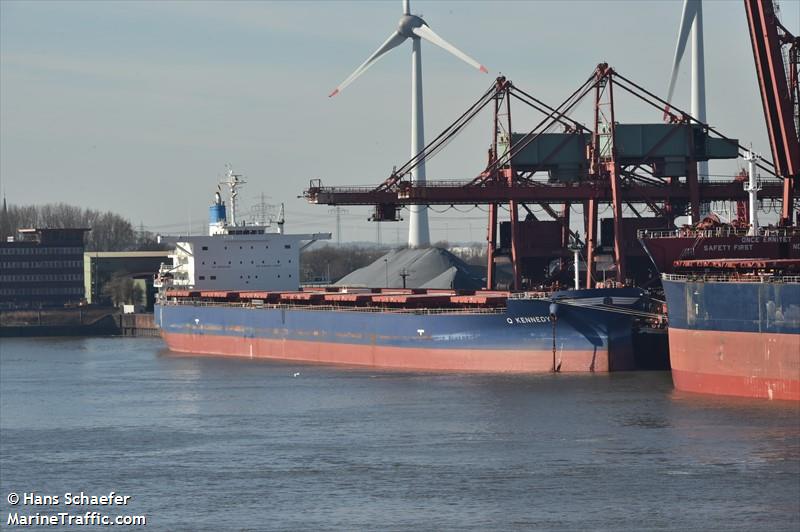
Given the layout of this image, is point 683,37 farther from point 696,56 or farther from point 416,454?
point 416,454

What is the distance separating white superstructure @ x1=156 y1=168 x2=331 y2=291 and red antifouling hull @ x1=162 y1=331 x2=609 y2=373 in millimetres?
4953

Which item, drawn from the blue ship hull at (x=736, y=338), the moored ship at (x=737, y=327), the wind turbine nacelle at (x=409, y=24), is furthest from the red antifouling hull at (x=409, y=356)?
the wind turbine nacelle at (x=409, y=24)

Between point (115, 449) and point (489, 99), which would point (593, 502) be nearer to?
point (115, 449)

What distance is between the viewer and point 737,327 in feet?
119

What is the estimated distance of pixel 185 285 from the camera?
6531 cm

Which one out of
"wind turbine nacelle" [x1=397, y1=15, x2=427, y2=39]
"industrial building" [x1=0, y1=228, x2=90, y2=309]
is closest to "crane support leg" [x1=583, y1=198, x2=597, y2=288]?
"wind turbine nacelle" [x1=397, y1=15, x2=427, y2=39]

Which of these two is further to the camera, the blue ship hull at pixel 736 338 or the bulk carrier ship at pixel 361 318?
the bulk carrier ship at pixel 361 318

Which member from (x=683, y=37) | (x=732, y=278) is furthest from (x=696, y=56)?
(x=732, y=278)

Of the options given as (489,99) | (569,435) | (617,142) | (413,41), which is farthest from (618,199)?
(413,41)

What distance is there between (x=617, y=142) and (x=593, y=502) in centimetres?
2610

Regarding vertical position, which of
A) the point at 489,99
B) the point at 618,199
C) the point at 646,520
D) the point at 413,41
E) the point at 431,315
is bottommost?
the point at 646,520

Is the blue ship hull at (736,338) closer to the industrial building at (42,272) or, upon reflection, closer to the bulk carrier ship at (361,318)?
the bulk carrier ship at (361,318)

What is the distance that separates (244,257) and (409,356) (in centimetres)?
1888

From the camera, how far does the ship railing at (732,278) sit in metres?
35.4
